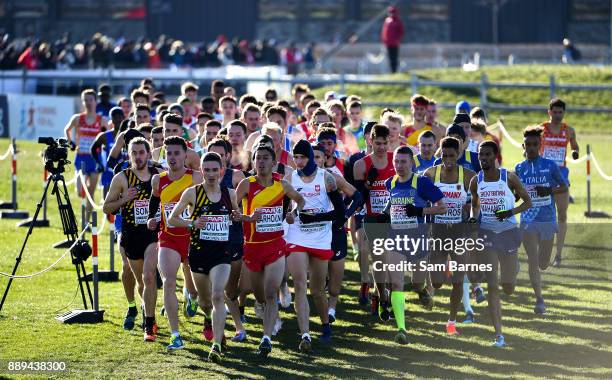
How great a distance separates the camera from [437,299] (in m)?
17.1

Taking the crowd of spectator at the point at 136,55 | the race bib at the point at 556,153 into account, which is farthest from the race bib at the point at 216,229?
the crowd of spectator at the point at 136,55

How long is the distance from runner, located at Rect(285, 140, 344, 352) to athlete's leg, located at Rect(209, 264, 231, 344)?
0.84 m

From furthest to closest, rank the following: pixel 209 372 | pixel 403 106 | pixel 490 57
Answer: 1. pixel 490 57
2. pixel 403 106
3. pixel 209 372

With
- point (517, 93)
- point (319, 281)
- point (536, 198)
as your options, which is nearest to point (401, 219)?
point (319, 281)

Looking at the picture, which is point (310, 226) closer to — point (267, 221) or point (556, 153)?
point (267, 221)

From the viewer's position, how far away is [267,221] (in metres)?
13.6

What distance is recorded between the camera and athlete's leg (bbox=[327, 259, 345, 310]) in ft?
49.2

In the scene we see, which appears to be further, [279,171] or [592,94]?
[592,94]

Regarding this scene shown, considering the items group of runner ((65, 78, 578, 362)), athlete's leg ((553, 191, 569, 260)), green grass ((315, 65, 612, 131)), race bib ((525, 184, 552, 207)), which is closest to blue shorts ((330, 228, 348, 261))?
group of runner ((65, 78, 578, 362))

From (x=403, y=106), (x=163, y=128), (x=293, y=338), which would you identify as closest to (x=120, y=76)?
(x=403, y=106)

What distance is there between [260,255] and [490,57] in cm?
4520

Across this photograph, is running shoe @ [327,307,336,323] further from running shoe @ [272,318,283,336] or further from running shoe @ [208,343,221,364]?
running shoe @ [208,343,221,364]

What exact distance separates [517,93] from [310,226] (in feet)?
90.1

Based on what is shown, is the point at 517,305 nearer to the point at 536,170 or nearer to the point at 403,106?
the point at 536,170
